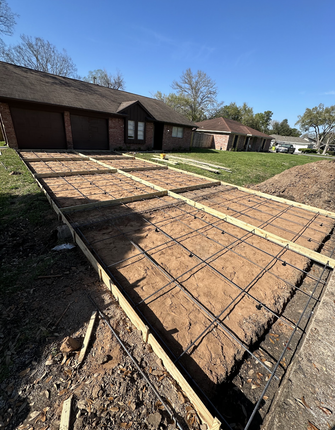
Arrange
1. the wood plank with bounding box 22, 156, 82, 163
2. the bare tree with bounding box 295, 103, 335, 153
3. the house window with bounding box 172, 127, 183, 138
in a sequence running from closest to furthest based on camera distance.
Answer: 1. the wood plank with bounding box 22, 156, 82, 163
2. the house window with bounding box 172, 127, 183, 138
3. the bare tree with bounding box 295, 103, 335, 153

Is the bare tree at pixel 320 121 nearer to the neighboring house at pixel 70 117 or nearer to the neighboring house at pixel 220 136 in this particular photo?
the neighboring house at pixel 220 136

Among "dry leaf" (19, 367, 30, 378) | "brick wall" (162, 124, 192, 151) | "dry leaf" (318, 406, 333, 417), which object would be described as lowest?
"dry leaf" (19, 367, 30, 378)

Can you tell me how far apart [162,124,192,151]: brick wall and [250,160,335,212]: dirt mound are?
11.2 m

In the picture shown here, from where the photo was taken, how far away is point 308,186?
884 cm

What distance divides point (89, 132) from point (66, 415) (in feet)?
49.9

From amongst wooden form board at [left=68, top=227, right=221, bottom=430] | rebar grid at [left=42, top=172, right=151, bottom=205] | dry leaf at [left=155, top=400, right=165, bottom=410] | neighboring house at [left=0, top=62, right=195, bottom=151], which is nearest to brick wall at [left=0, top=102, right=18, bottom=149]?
neighboring house at [left=0, top=62, right=195, bottom=151]

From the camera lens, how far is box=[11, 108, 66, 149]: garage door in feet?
37.1

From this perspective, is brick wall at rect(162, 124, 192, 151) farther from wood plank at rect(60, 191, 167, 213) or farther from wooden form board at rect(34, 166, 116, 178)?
wood plank at rect(60, 191, 167, 213)

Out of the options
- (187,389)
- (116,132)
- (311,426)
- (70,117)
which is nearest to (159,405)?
(187,389)

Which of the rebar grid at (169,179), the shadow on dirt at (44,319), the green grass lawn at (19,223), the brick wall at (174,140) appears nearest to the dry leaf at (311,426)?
the shadow on dirt at (44,319)

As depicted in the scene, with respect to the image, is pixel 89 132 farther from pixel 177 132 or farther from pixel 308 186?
pixel 308 186

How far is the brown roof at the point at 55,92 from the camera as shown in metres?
11.1

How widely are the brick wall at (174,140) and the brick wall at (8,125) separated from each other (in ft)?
36.8

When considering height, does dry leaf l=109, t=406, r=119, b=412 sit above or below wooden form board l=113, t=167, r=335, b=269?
below
